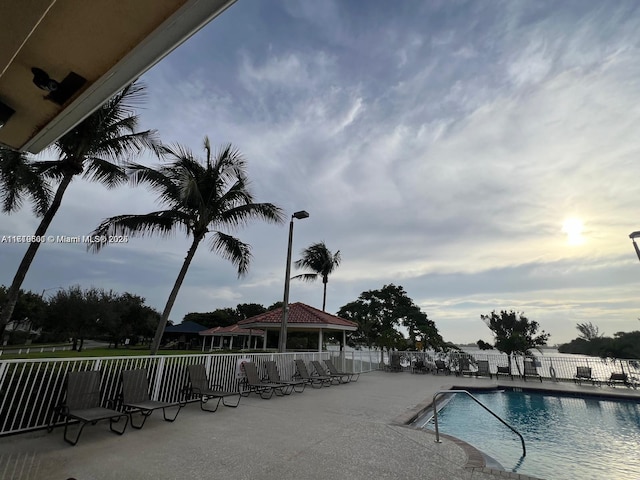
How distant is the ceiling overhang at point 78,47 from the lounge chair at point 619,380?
1966 centimetres

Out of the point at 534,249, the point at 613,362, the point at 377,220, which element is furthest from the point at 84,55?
the point at 613,362

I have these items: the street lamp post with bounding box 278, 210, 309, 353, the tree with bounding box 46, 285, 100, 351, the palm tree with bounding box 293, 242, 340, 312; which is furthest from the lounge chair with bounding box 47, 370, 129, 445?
the tree with bounding box 46, 285, 100, 351

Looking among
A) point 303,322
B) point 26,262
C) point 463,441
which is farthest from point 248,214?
point 463,441

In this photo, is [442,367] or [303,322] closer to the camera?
[303,322]

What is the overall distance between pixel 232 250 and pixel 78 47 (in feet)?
31.8

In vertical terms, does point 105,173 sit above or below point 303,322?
above

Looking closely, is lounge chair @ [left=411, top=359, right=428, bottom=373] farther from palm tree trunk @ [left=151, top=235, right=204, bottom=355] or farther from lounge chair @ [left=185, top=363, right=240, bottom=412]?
palm tree trunk @ [left=151, top=235, right=204, bottom=355]

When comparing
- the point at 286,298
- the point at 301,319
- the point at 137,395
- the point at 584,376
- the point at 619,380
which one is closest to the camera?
the point at 137,395

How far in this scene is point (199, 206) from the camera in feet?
33.6

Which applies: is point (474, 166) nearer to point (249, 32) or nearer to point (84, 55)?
point (249, 32)

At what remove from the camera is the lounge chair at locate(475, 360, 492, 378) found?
1570 cm

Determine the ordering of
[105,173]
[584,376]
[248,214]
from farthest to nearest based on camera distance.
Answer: [584,376] → [248,214] → [105,173]

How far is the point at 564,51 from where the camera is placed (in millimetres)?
6555

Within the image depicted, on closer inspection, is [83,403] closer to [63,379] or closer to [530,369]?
[63,379]
